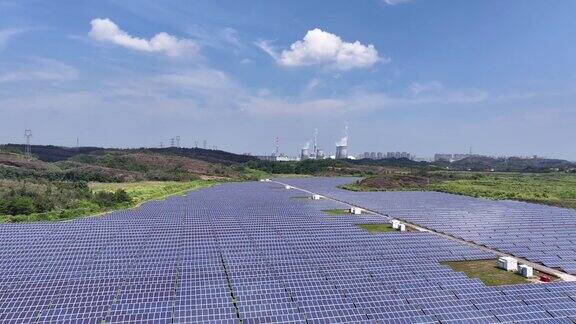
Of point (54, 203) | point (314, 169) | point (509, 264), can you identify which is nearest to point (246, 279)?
point (509, 264)

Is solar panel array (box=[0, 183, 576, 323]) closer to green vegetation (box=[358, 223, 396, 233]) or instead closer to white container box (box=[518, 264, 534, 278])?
white container box (box=[518, 264, 534, 278])

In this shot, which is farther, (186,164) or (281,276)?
(186,164)

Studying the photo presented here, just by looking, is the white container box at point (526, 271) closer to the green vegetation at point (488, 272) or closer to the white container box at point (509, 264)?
the green vegetation at point (488, 272)

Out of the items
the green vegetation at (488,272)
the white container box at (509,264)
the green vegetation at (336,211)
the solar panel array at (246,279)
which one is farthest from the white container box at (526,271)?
the green vegetation at (336,211)

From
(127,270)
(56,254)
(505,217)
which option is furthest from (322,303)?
(505,217)

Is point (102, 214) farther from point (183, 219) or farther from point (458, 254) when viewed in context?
point (458, 254)

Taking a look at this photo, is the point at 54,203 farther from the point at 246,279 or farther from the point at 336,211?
the point at 246,279
